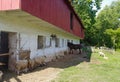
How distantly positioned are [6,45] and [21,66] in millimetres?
1538

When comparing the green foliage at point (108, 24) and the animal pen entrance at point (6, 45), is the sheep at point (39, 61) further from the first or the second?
the green foliage at point (108, 24)

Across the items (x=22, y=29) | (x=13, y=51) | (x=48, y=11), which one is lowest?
(x=13, y=51)

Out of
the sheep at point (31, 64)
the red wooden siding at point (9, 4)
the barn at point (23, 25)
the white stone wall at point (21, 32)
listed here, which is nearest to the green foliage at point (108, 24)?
the barn at point (23, 25)

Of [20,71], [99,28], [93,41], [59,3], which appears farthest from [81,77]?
[99,28]

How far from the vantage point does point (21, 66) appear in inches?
397

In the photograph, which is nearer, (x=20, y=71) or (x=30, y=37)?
(x=20, y=71)

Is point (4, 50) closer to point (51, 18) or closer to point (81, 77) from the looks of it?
point (51, 18)

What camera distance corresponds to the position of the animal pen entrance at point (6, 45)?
10.2 m

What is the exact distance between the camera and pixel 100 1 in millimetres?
46000

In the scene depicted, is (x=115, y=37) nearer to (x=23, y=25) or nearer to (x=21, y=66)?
(x=23, y=25)

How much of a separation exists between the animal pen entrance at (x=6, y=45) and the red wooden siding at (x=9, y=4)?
2.50 m

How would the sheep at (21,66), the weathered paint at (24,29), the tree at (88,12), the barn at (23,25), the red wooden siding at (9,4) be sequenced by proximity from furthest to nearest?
the tree at (88,12) → the sheep at (21,66) → the weathered paint at (24,29) → the barn at (23,25) → the red wooden siding at (9,4)

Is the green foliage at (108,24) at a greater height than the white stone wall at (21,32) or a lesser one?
greater

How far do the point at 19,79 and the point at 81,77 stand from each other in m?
2.82
